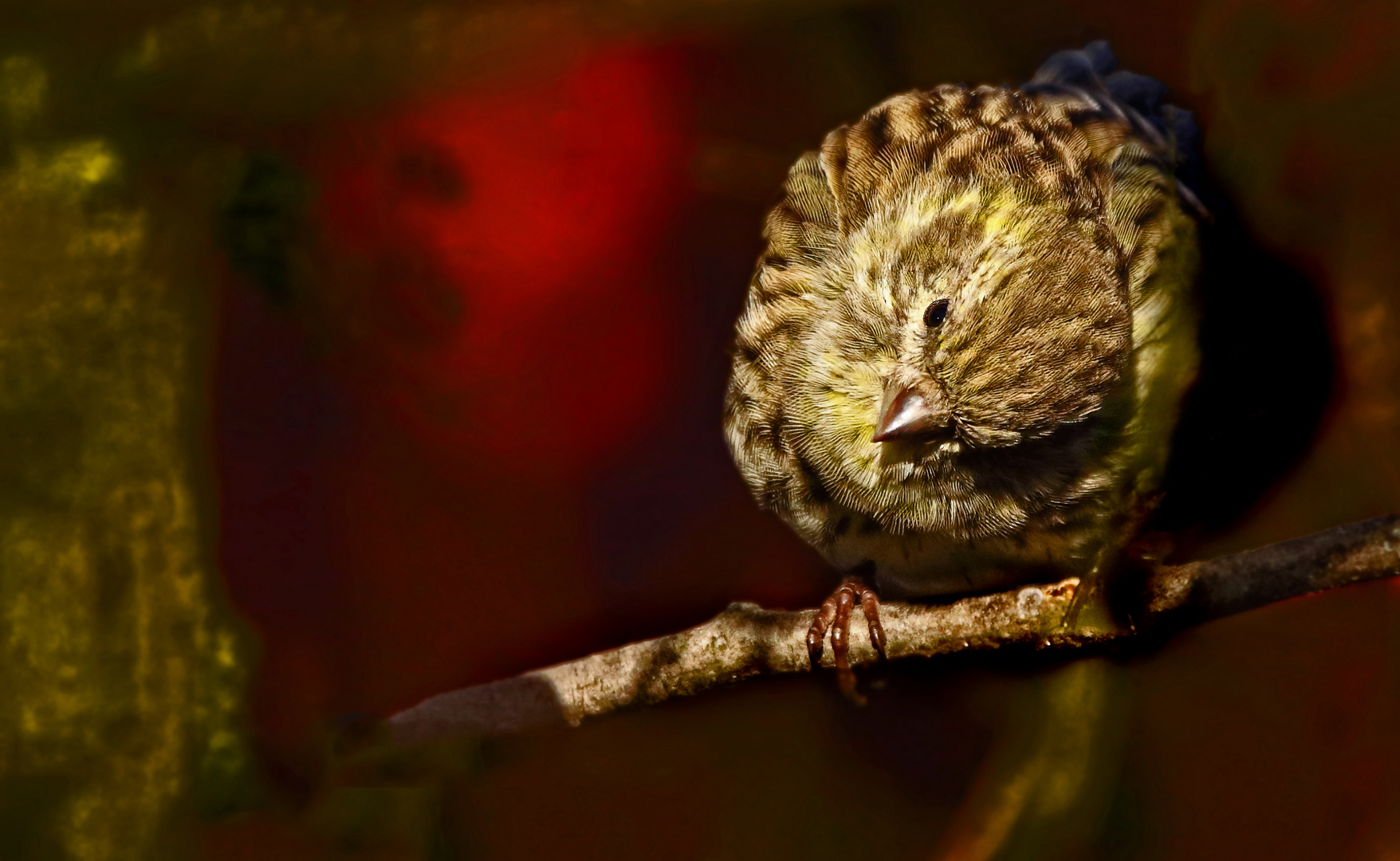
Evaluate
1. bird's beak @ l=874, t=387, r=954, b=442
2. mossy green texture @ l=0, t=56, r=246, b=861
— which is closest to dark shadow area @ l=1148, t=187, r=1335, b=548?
bird's beak @ l=874, t=387, r=954, b=442

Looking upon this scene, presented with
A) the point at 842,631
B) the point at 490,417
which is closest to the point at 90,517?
the point at 490,417

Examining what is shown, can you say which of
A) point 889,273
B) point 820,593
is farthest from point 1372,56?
point 820,593

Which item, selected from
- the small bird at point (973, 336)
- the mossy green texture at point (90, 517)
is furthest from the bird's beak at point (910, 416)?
the mossy green texture at point (90, 517)

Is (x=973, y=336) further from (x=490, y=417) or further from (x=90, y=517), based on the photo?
(x=90, y=517)

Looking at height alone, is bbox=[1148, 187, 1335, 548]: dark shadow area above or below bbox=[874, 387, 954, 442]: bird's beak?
below

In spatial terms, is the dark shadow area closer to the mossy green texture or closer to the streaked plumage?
the streaked plumage

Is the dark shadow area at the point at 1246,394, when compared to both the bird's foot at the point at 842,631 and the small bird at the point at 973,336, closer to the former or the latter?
the small bird at the point at 973,336

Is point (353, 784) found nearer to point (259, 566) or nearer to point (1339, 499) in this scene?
point (259, 566)
